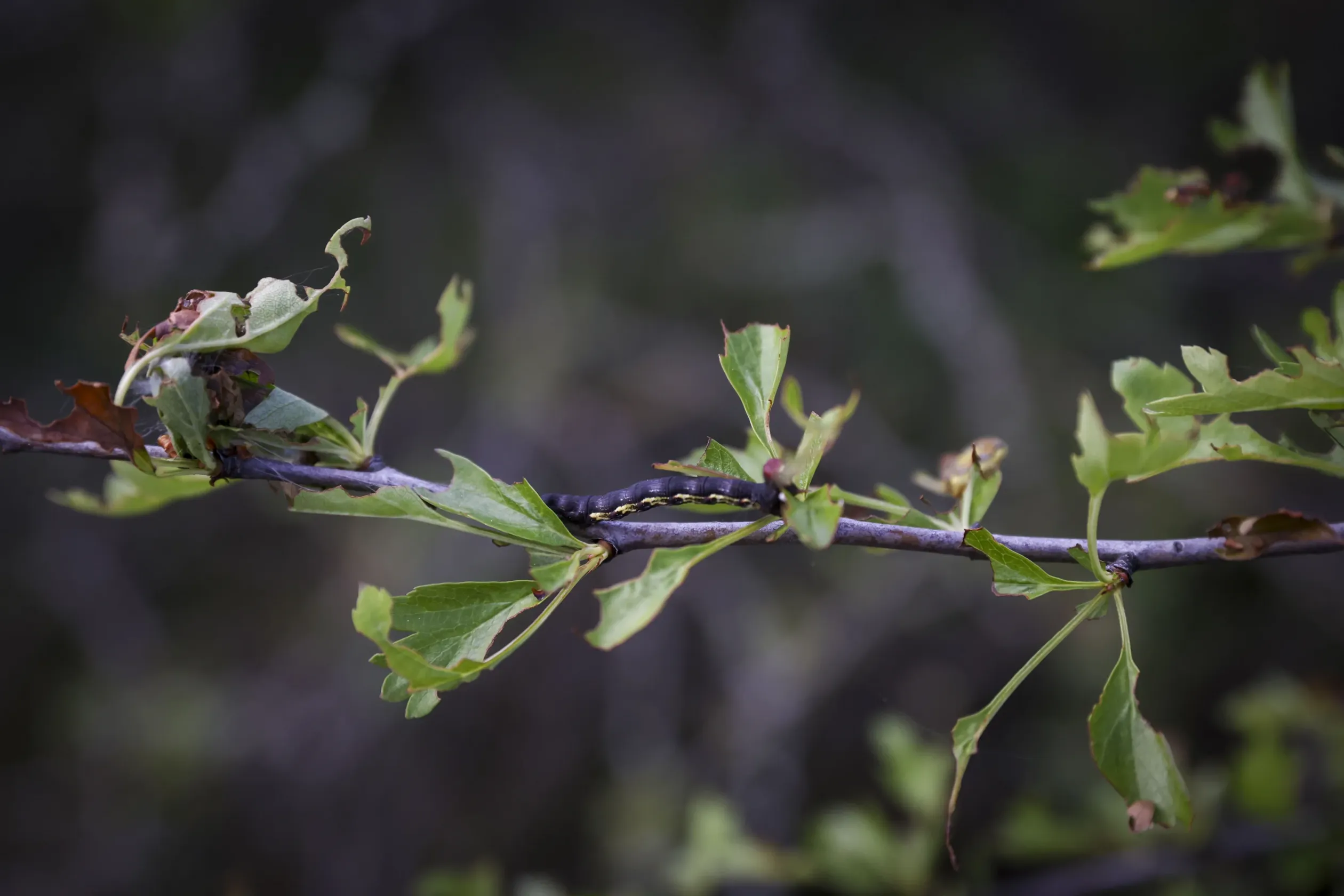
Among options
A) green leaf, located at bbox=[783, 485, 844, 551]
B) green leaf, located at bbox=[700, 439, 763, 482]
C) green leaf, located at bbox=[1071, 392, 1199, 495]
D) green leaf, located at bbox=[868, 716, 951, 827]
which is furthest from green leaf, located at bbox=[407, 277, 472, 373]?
green leaf, located at bbox=[868, 716, 951, 827]

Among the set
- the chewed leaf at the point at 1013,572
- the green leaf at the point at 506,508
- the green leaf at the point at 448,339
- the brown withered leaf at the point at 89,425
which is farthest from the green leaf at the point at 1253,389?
the brown withered leaf at the point at 89,425

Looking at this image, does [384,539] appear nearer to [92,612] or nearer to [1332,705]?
[92,612]

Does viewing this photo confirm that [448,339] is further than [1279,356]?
Yes

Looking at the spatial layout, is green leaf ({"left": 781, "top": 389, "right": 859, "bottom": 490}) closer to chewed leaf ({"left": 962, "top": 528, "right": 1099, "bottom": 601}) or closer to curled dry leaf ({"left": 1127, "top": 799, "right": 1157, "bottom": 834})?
chewed leaf ({"left": 962, "top": 528, "right": 1099, "bottom": 601})

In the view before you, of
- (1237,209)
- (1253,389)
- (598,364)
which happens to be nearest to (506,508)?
(1253,389)

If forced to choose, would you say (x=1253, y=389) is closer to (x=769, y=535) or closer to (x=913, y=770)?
(x=769, y=535)

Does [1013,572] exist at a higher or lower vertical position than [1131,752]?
higher

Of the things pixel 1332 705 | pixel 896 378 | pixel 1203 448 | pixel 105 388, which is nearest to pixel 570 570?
pixel 105 388
